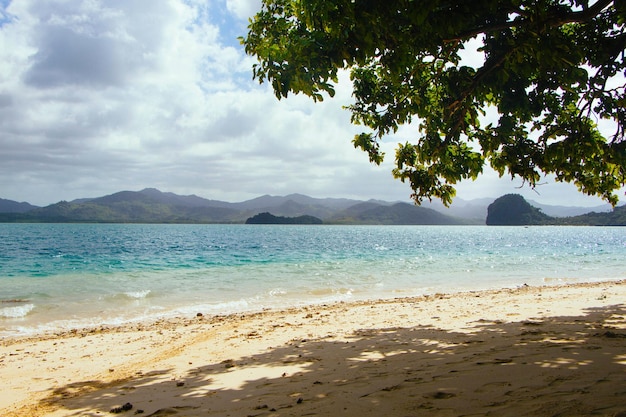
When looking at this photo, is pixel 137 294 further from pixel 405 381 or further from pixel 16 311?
pixel 405 381

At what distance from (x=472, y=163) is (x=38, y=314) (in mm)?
17880

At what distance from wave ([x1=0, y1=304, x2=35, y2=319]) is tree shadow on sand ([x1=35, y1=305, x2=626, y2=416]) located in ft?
35.9

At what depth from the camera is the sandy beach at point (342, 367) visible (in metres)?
4.48

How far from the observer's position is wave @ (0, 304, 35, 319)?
1494cm

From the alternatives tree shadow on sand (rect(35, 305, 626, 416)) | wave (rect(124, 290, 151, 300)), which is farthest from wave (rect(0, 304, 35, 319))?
tree shadow on sand (rect(35, 305, 626, 416))

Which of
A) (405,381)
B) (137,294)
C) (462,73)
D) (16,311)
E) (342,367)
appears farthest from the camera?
(137,294)

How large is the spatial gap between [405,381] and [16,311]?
17.3m

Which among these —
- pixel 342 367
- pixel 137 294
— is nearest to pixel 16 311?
pixel 137 294

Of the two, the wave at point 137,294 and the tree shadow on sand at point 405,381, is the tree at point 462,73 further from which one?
the wave at point 137,294

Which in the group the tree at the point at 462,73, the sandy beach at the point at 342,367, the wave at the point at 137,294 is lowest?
the wave at the point at 137,294

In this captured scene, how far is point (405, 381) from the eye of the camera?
5293mm

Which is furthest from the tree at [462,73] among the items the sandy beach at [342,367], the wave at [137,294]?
the wave at [137,294]

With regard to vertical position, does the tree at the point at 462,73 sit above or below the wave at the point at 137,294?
above

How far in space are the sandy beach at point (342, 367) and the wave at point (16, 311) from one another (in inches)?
165
